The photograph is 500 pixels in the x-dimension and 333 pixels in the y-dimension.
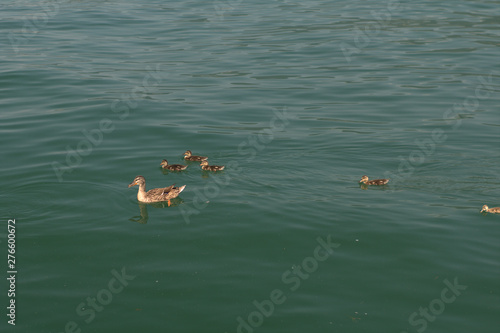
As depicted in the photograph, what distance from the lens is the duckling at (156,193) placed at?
18.7 meters

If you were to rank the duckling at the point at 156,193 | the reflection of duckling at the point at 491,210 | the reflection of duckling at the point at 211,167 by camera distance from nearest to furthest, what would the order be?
the reflection of duckling at the point at 491,210 → the duckling at the point at 156,193 → the reflection of duckling at the point at 211,167

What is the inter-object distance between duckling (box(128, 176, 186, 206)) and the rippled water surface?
0.33 metres

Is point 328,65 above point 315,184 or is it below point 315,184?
above

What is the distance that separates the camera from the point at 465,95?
28938 mm

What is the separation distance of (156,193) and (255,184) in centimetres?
273

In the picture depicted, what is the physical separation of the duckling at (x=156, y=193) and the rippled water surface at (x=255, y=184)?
333 mm

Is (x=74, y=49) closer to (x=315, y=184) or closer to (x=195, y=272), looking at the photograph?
(x=315, y=184)

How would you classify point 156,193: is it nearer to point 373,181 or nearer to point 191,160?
point 191,160

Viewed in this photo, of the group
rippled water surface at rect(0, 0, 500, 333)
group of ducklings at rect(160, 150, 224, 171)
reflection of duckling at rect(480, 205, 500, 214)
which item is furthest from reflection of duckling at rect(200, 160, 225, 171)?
reflection of duckling at rect(480, 205, 500, 214)

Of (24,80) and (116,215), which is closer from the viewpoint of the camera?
(116,215)

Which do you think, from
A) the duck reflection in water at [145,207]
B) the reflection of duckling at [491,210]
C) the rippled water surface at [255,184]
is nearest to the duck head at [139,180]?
the duck reflection in water at [145,207]

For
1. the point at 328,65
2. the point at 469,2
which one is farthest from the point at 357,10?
the point at 328,65

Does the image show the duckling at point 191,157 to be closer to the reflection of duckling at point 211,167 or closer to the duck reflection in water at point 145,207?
the reflection of duckling at point 211,167

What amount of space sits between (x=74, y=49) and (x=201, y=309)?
26.3m
